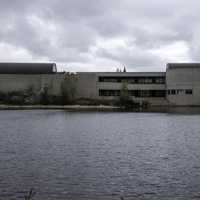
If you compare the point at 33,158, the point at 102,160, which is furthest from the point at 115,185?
the point at 33,158

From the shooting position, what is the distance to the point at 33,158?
71.2 ft

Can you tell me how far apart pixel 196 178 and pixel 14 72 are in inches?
3923

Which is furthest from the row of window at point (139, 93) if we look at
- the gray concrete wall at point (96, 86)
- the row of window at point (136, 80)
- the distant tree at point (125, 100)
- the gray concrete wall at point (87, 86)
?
the distant tree at point (125, 100)

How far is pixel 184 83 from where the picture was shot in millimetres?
102438

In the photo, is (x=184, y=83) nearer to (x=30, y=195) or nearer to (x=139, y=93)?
(x=139, y=93)

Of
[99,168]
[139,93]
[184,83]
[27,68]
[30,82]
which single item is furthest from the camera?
[27,68]

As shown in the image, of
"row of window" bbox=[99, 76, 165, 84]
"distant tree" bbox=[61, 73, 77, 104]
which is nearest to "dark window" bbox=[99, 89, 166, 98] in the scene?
"row of window" bbox=[99, 76, 165, 84]

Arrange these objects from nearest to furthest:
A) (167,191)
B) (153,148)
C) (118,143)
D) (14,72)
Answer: (167,191) < (153,148) < (118,143) < (14,72)

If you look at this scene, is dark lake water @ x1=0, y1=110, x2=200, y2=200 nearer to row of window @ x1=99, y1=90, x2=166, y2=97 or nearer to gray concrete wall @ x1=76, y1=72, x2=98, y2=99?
gray concrete wall @ x1=76, y1=72, x2=98, y2=99

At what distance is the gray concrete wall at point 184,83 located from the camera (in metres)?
102

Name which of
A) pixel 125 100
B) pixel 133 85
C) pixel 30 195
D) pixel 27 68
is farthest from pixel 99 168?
pixel 27 68

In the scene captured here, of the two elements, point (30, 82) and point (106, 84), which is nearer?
point (30, 82)

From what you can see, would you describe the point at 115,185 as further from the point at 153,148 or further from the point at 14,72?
the point at 14,72

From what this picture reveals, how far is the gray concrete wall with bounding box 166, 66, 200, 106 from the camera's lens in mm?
102062
